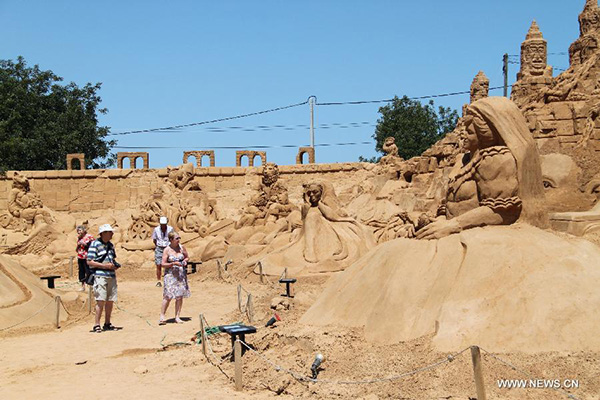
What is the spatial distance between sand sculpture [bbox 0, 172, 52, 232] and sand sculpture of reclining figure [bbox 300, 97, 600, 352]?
15101mm

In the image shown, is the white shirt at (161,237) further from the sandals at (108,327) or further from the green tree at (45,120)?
the green tree at (45,120)

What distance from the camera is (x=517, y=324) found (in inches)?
205

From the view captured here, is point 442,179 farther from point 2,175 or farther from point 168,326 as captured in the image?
point 2,175

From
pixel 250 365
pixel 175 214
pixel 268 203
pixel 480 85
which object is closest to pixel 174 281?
pixel 250 365

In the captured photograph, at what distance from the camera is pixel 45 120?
32.9m

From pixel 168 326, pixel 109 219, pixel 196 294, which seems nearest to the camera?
pixel 168 326

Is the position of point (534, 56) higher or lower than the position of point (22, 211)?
higher

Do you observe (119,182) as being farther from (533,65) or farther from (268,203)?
(533,65)

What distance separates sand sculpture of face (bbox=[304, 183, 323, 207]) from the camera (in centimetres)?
1292

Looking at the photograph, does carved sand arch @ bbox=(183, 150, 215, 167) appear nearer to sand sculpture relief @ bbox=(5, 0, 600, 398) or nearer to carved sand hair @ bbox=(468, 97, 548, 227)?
sand sculpture relief @ bbox=(5, 0, 600, 398)

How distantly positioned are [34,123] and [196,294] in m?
24.2

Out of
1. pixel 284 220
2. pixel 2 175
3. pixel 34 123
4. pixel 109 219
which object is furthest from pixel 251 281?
pixel 34 123

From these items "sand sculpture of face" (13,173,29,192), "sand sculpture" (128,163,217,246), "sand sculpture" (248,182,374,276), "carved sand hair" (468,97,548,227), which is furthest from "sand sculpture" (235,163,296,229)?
"carved sand hair" (468,97,548,227)

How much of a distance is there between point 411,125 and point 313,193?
27.9 metres
